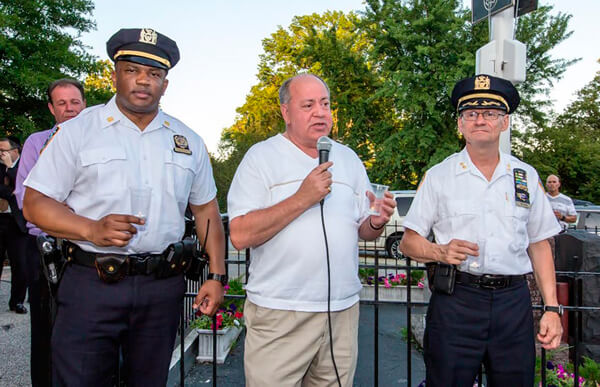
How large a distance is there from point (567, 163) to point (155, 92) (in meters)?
26.2

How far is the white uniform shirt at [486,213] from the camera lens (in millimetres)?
2377

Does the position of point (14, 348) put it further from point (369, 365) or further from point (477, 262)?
point (477, 262)

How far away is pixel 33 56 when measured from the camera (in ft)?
67.6

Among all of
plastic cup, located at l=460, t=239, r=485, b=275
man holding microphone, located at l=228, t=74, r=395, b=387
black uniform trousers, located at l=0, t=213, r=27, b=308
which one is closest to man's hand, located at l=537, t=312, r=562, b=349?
plastic cup, located at l=460, t=239, r=485, b=275

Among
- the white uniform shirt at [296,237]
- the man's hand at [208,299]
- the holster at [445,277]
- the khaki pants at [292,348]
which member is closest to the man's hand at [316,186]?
the white uniform shirt at [296,237]

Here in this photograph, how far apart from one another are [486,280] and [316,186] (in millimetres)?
1018

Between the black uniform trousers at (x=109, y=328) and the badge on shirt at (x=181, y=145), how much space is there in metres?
0.58

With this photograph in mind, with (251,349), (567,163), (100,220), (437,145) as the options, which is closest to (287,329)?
(251,349)

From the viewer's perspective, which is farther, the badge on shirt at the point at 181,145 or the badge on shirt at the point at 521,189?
the badge on shirt at the point at 521,189

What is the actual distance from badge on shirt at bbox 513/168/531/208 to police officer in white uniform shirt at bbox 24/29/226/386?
1575 millimetres

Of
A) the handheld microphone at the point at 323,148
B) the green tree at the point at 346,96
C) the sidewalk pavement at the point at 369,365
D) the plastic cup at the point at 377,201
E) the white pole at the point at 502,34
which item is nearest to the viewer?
the handheld microphone at the point at 323,148

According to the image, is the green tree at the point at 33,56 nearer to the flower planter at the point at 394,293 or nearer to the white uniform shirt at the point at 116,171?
the flower planter at the point at 394,293

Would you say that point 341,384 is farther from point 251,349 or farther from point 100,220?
point 100,220

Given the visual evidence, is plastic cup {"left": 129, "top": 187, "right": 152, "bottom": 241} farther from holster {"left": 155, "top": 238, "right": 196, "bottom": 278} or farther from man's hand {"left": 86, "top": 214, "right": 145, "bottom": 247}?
holster {"left": 155, "top": 238, "right": 196, "bottom": 278}
